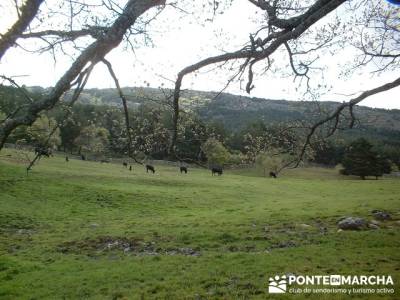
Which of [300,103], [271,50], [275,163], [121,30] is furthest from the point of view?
[275,163]

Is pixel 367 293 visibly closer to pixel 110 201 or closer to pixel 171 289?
pixel 171 289

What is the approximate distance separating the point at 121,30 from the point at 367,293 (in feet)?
32.2

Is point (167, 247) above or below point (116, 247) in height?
above

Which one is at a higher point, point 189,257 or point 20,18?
point 20,18

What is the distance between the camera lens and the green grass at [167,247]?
13062 mm

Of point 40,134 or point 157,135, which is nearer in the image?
point 157,135

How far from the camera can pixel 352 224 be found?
67.1 feet

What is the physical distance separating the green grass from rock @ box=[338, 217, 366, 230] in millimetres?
453

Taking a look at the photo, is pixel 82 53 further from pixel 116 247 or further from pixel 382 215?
pixel 382 215

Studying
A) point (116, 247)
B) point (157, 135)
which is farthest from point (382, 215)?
point (157, 135)

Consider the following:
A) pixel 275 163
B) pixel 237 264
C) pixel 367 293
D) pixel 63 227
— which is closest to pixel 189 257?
pixel 237 264

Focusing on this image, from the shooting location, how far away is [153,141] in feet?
28.8

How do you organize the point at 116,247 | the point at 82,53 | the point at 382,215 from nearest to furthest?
the point at 82,53 → the point at 116,247 → the point at 382,215

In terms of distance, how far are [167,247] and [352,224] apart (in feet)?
32.6
